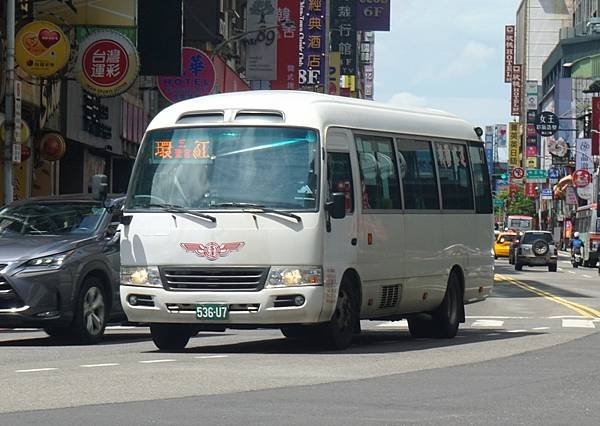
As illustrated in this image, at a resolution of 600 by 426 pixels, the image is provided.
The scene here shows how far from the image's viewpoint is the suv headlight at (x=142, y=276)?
1739cm

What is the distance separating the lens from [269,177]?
17.3m

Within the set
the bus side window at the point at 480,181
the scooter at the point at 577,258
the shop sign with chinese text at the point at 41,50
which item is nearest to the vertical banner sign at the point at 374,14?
the scooter at the point at 577,258

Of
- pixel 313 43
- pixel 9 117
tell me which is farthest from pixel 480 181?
pixel 313 43

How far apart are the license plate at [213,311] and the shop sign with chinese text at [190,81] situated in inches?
1204

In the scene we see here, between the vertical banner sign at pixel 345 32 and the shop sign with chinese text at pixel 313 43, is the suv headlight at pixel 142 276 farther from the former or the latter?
the vertical banner sign at pixel 345 32

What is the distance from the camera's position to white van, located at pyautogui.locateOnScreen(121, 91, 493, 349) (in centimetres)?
1705

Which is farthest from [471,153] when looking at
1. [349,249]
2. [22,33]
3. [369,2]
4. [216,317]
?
[369,2]

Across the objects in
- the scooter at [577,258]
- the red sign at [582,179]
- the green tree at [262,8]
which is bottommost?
the scooter at [577,258]

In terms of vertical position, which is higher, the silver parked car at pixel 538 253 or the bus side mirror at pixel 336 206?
the bus side mirror at pixel 336 206

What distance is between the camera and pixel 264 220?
56.3 feet

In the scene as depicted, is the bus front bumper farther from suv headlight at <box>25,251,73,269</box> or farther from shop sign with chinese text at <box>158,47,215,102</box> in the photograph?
shop sign with chinese text at <box>158,47,215,102</box>

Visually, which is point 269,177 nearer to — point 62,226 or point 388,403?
point 62,226

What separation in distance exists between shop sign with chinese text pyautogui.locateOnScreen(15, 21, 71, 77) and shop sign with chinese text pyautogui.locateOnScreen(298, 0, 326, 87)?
160 feet

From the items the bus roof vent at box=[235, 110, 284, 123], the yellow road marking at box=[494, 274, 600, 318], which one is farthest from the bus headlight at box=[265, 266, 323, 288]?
the yellow road marking at box=[494, 274, 600, 318]
